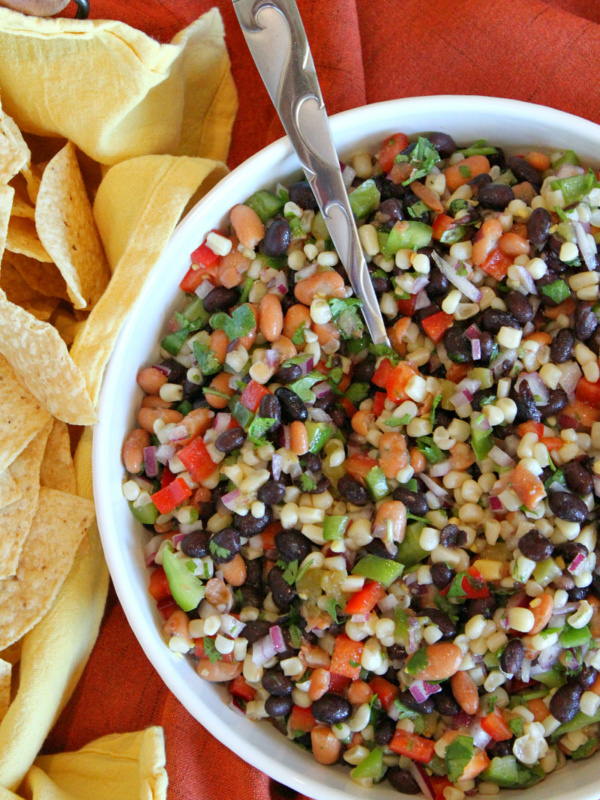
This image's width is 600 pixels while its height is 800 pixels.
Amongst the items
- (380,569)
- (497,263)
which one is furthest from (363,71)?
(380,569)

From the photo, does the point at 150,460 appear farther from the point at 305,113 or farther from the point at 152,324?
the point at 305,113

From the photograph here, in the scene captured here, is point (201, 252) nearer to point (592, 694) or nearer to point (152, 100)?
point (152, 100)

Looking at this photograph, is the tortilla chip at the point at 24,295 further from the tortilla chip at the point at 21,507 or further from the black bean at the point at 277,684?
the black bean at the point at 277,684

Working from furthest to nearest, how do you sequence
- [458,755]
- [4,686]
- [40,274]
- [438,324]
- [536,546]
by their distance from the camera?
[40,274], [4,686], [438,324], [458,755], [536,546]

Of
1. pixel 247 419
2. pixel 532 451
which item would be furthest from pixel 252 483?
pixel 532 451

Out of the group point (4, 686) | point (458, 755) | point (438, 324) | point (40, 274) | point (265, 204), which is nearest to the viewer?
point (458, 755)

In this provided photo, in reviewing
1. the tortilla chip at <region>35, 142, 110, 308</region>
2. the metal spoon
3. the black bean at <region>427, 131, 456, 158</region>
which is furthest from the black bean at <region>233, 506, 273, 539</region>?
the black bean at <region>427, 131, 456, 158</region>
